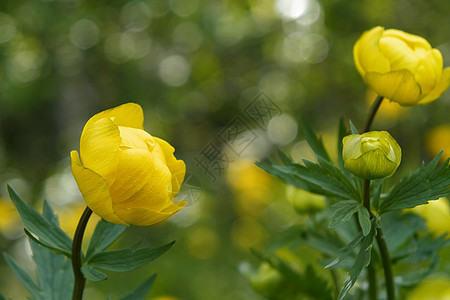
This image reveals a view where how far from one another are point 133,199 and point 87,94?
2.31m

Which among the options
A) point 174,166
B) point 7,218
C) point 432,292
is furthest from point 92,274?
point 7,218

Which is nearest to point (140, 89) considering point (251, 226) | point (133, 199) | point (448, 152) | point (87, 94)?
point (87, 94)

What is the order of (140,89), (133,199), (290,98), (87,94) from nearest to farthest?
(133,199), (140,89), (290,98), (87,94)

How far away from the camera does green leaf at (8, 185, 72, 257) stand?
1.59 feet

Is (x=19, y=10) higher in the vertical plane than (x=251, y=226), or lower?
higher

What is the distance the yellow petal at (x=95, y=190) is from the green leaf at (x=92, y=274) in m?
0.06

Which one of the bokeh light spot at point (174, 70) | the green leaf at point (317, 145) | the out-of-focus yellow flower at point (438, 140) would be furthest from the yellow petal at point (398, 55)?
the bokeh light spot at point (174, 70)

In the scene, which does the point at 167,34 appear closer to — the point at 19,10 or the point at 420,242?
the point at 19,10

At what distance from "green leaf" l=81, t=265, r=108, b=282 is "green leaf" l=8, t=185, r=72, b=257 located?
26 millimetres

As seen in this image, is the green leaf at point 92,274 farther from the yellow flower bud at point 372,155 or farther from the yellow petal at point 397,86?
the yellow petal at point 397,86

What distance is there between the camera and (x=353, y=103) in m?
2.46

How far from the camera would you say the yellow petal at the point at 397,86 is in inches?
23.5

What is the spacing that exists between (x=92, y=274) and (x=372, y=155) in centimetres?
29

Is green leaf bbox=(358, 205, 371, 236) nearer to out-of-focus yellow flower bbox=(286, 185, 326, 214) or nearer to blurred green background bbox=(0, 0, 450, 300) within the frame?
out-of-focus yellow flower bbox=(286, 185, 326, 214)
